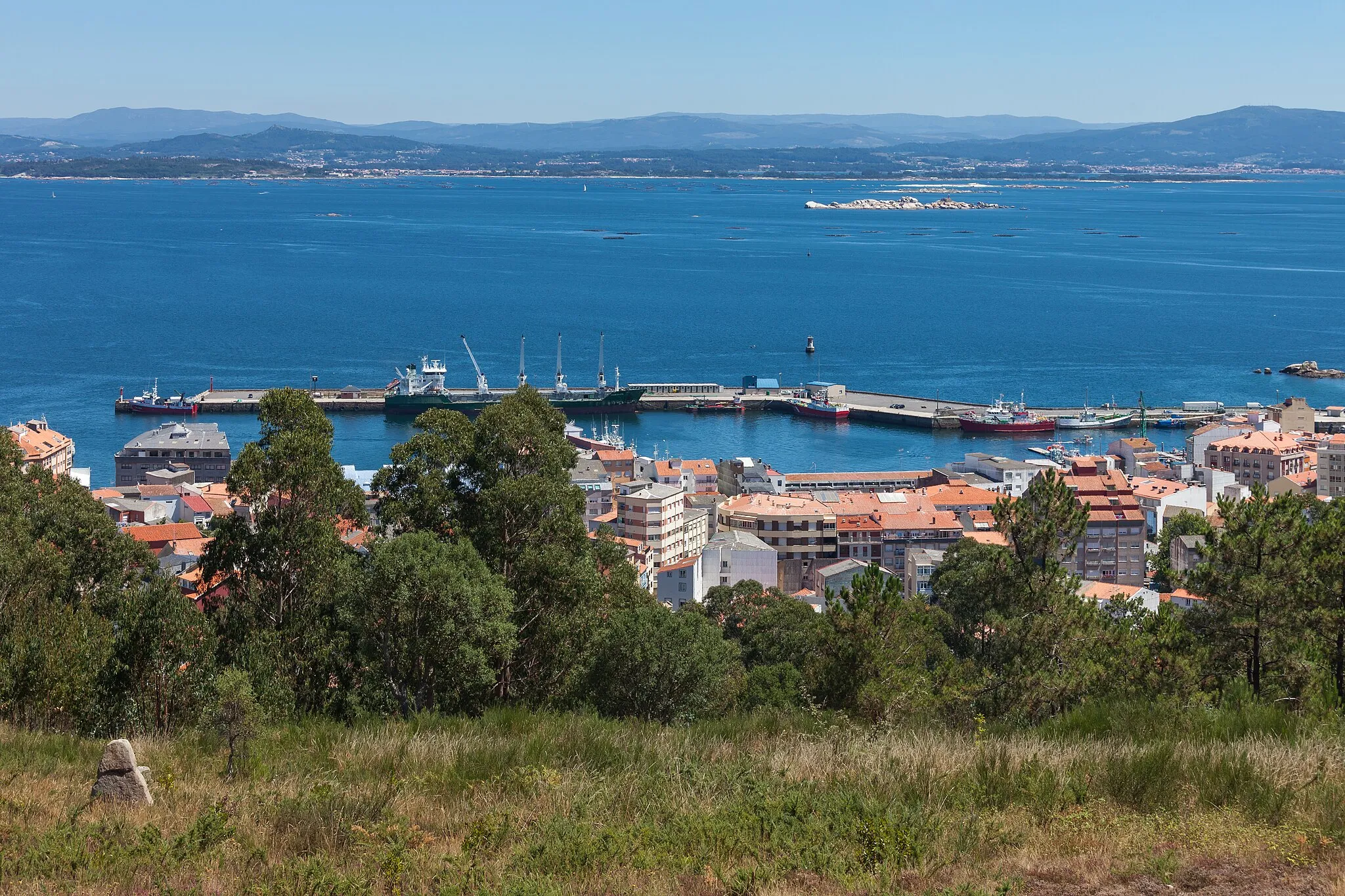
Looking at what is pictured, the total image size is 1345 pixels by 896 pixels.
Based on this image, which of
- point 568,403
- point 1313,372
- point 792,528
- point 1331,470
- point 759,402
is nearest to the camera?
point 792,528

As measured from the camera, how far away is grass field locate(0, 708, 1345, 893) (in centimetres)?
342

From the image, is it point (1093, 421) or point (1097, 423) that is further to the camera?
point (1093, 421)

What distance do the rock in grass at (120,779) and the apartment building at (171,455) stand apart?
2484 centimetres

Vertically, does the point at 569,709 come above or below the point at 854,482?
above

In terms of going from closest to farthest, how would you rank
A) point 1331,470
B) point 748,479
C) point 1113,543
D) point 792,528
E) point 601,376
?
point 1113,543 < point 792,528 < point 1331,470 < point 748,479 < point 601,376

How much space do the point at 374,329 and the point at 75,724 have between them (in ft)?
150

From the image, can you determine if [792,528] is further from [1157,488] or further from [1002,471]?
[1157,488]

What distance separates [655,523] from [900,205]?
11059cm

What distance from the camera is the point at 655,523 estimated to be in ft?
72.9

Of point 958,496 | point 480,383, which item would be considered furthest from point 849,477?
point 480,383

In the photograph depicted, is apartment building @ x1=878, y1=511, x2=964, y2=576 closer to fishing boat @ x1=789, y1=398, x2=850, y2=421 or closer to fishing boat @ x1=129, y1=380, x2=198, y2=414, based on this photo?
fishing boat @ x1=789, y1=398, x2=850, y2=421

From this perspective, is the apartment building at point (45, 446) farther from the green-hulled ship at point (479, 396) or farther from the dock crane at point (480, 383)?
the dock crane at point (480, 383)

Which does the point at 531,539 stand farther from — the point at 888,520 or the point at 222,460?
the point at 222,460

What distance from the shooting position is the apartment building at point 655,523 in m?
22.1
